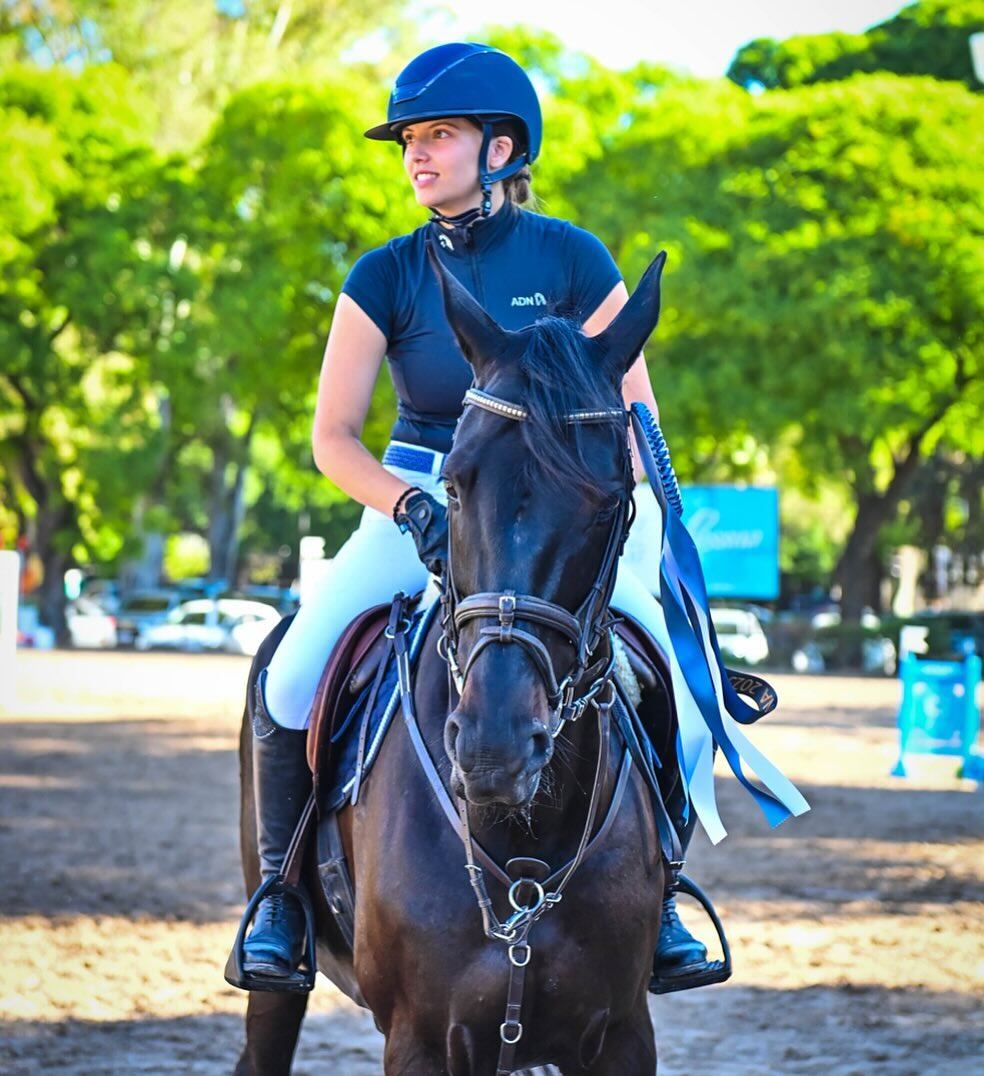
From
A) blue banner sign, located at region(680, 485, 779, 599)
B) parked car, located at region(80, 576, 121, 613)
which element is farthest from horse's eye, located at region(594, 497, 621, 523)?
parked car, located at region(80, 576, 121, 613)

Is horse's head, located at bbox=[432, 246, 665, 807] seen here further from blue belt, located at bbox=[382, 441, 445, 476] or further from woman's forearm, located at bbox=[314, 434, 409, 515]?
blue belt, located at bbox=[382, 441, 445, 476]

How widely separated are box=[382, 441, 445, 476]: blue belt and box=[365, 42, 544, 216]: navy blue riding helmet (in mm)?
645

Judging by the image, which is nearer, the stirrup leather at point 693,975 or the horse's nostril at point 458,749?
the horse's nostril at point 458,749

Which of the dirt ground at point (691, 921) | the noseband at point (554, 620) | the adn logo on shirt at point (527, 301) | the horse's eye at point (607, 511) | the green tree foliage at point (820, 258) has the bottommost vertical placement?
the dirt ground at point (691, 921)

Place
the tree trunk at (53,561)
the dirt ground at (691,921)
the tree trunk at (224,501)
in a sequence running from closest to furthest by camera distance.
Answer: the dirt ground at (691,921) → the tree trunk at (53,561) → the tree trunk at (224,501)

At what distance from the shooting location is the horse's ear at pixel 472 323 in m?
3.44

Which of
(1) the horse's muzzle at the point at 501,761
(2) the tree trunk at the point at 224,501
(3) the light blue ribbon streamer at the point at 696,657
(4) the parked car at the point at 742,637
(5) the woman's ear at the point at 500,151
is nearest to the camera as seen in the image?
(1) the horse's muzzle at the point at 501,761

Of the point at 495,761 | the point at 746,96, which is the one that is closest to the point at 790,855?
the point at 495,761

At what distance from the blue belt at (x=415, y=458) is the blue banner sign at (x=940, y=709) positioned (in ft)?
44.3

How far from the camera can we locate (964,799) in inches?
650

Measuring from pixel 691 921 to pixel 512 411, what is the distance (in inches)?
305

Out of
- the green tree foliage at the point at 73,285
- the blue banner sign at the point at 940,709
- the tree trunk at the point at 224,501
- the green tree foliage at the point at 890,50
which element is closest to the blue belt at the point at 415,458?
the blue banner sign at the point at 940,709

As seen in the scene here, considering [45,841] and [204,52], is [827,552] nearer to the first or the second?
[204,52]

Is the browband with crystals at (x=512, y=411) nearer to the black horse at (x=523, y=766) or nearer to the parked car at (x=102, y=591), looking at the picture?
the black horse at (x=523, y=766)
